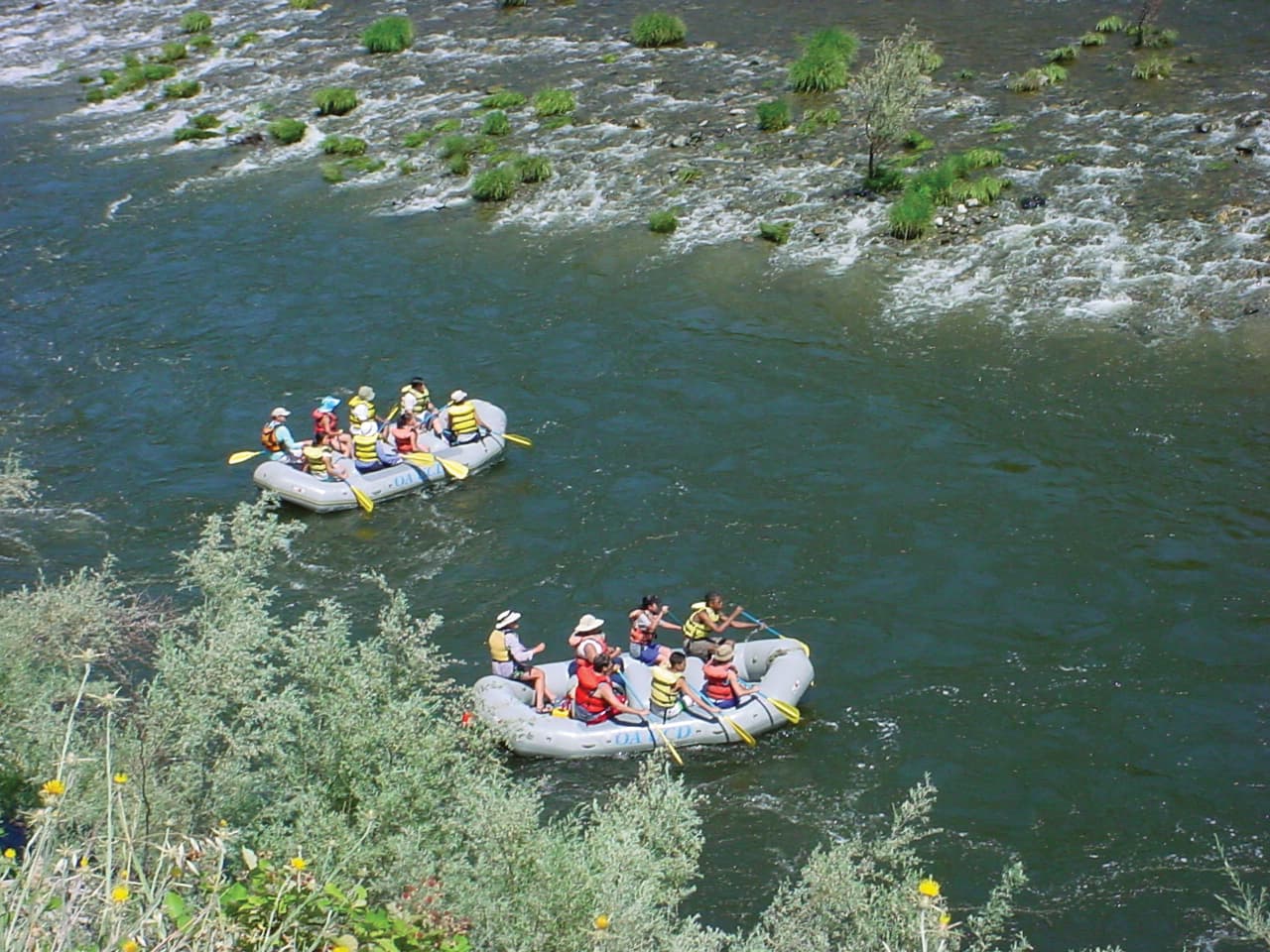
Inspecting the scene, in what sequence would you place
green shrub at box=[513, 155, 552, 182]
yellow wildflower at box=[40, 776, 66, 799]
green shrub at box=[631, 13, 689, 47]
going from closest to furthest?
1. yellow wildflower at box=[40, 776, 66, 799]
2. green shrub at box=[513, 155, 552, 182]
3. green shrub at box=[631, 13, 689, 47]

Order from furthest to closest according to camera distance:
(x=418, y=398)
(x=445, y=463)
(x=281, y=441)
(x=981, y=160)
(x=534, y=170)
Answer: (x=534, y=170) < (x=981, y=160) < (x=418, y=398) < (x=445, y=463) < (x=281, y=441)

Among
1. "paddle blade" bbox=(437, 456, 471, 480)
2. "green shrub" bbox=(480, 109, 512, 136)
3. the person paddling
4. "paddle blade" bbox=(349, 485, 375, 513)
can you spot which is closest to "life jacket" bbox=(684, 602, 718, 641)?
the person paddling

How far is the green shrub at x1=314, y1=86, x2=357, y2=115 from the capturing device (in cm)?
3488

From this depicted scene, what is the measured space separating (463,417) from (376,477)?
1584mm

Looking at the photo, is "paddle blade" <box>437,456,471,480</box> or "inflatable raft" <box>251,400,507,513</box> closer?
"inflatable raft" <box>251,400,507,513</box>

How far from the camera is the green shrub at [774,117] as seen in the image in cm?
3012

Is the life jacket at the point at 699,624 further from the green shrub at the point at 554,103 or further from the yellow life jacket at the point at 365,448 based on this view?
the green shrub at the point at 554,103

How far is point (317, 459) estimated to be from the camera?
19.5 m

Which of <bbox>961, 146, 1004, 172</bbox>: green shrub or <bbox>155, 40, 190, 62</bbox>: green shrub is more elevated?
<bbox>961, 146, 1004, 172</bbox>: green shrub

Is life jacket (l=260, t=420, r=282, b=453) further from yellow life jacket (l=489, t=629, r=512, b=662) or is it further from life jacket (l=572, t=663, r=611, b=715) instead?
life jacket (l=572, t=663, r=611, b=715)

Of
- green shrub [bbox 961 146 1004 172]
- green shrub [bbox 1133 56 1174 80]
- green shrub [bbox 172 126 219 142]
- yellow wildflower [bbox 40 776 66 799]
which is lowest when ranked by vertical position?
green shrub [bbox 172 126 219 142]

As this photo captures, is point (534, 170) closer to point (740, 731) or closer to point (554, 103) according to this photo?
point (554, 103)

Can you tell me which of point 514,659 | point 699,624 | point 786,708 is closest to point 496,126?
point 699,624

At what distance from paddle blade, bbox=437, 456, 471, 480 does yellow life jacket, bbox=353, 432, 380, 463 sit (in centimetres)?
94
